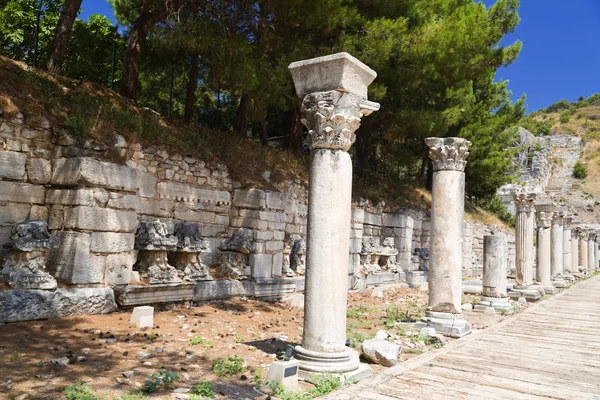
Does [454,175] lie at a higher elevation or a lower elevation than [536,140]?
lower

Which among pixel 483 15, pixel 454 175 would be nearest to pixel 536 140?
pixel 483 15

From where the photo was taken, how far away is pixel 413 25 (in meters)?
14.5

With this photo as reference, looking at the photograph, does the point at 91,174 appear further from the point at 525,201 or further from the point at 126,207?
the point at 525,201

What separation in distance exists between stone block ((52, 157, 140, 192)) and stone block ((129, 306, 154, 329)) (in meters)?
1.95

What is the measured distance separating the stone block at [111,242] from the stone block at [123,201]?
0.42 m

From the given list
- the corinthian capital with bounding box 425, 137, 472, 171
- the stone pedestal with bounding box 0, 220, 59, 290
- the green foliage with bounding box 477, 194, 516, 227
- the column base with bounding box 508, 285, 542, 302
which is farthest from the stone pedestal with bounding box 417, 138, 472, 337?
the green foliage with bounding box 477, 194, 516, 227

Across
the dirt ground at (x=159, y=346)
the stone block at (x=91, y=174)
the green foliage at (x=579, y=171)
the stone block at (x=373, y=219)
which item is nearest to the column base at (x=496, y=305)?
the dirt ground at (x=159, y=346)

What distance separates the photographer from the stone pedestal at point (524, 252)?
45.3 ft

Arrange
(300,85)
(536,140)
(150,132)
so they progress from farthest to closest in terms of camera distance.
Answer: (536,140)
(150,132)
(300,85)

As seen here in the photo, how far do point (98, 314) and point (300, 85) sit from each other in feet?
14.3

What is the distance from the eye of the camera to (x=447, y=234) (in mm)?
8484

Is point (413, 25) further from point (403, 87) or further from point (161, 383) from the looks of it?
point (161, 383)

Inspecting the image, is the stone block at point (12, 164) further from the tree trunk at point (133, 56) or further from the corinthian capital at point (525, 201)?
the corinthian capital at point (525, 201)

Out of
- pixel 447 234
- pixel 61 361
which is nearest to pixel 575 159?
pixel 447 234
